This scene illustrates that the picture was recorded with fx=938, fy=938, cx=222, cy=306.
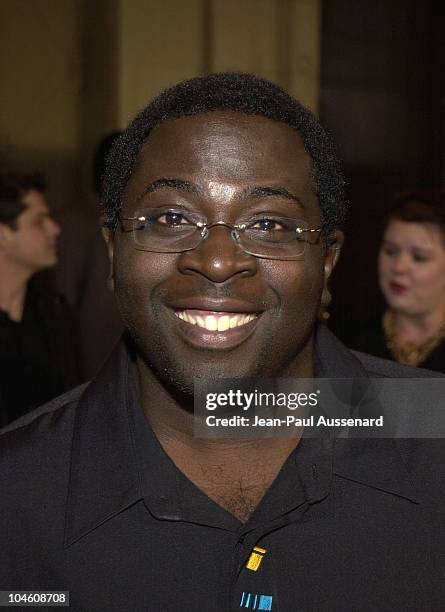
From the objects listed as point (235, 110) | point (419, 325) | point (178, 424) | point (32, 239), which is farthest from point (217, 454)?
point (32, 239)

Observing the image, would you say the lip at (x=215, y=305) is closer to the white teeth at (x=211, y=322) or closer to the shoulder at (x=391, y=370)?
the white teeth at (x=211, y=322)

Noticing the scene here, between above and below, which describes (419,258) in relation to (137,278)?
above

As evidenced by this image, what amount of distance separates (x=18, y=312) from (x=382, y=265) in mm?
1017

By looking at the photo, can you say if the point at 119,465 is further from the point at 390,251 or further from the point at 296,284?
the point at 390,251

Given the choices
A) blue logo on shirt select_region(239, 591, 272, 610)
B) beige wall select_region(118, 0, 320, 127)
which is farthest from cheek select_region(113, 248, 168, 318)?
beige wall select_region(118, 0, 320, 127)

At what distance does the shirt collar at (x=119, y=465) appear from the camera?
1194mm

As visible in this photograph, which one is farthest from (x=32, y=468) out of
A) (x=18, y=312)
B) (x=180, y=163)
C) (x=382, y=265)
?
(x=382, y=265)

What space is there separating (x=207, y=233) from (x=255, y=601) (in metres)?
0.46

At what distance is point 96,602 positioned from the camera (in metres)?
1.17

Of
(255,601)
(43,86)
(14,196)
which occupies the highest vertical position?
(43,86)

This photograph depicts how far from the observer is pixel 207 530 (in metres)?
1.18

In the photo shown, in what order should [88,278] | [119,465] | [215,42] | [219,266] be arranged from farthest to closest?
1. [215,42]
2. [88,278]
3. [119,465]
4. [219,266]

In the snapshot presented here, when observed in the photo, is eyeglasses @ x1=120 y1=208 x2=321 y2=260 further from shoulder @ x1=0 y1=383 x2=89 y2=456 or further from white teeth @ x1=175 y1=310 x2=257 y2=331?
shoulder @ x1=0 y1=383 x2=89 y2=456

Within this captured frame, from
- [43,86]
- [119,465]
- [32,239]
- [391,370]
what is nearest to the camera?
[119,465]
